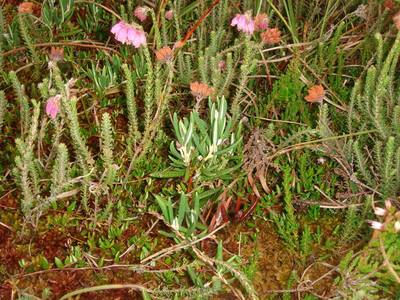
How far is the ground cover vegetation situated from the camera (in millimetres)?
2049

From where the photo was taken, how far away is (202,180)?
2.26 meters

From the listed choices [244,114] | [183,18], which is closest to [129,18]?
[183,18]

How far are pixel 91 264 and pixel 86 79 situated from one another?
101 centimetres

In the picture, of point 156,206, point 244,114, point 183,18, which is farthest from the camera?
point 183,18

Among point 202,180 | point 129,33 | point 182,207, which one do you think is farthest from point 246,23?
point 182,207

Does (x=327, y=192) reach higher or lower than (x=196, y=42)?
lower

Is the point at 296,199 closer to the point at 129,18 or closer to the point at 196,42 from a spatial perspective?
the point at 196,42

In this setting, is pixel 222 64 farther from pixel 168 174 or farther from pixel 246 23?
pixel 168 174

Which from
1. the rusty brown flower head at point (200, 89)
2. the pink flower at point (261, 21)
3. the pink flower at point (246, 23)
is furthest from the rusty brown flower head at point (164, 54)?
the pink flower at point (261, 21)

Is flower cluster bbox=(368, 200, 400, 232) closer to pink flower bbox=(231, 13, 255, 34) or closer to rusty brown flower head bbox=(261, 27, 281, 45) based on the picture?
pink flower bbox=(231, 13, 255, 34)

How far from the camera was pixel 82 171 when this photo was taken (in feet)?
7.48

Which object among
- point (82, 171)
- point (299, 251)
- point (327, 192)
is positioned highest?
point (82, 171)

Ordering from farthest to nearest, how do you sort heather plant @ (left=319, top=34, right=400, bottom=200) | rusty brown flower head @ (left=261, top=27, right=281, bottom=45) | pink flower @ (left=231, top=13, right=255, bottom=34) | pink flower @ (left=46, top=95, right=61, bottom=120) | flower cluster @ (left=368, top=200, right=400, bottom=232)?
rusty brown flower head @ (left=261, top=27, right=281, bottom=45), pink flower @ (left=231, top=13, right=255, bottom=34), heather plant @ (left=319, top=34, right=400, bottom=200), pink flower @ (left=46, top=95, right=61, bottom=120), flower cluster @ (left=368, top=200, right=400, bottom=232)

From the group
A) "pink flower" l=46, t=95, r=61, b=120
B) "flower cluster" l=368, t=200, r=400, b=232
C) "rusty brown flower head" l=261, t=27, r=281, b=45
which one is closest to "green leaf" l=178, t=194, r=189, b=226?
"pink flower" l=46, t=95, r=61, b=120
